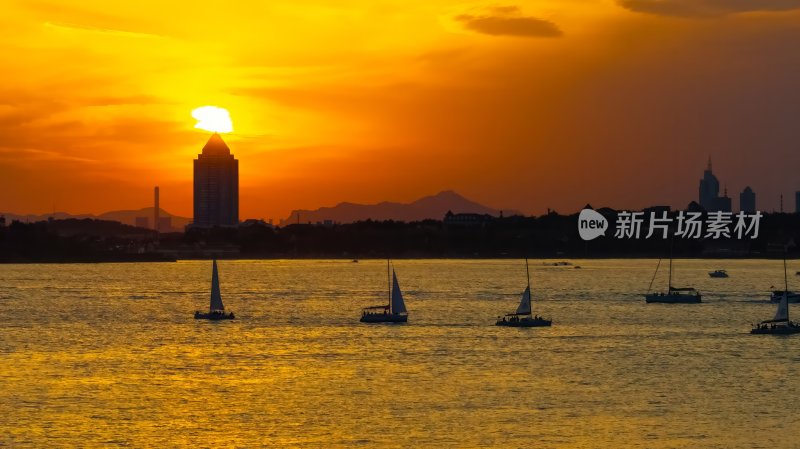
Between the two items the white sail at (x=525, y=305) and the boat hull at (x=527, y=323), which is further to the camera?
the white sail at (x=525, y=305)

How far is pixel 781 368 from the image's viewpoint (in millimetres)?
81500

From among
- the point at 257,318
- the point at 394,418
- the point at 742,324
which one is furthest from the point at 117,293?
the point at 394,418

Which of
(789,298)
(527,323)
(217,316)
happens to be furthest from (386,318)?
(789,298)

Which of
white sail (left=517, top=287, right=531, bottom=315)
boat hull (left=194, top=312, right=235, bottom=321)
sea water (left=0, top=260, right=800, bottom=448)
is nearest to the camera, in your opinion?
sea water (left=0, top=260, right=800, bottom=448)

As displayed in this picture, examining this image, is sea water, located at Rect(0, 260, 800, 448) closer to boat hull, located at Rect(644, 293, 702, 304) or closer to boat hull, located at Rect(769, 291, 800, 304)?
boat hull, located at Rect(644, 293, 702, 304)

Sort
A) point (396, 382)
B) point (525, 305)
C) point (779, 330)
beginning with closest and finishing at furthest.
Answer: point (396, 382)
point (779, 330)
point (525, 305)

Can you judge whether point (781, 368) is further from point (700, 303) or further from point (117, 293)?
point (117, 293)

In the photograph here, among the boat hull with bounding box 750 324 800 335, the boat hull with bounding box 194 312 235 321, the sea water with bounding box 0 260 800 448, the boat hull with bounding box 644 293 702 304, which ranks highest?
the boat hull with bounding box 644 293 702 304

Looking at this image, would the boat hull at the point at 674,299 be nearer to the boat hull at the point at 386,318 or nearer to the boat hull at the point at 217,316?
the boat hull at the point at 386,318

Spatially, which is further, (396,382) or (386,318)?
(386,318)

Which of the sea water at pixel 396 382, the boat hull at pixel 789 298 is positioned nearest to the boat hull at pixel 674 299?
the boat hull at pixel 789 298

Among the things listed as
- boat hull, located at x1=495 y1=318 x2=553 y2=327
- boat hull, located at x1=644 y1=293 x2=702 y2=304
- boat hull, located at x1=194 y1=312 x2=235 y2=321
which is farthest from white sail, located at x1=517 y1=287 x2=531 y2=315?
boat hull, located at x1=644 y1=293 x2=702 y2=304

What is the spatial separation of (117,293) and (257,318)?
74.4 m

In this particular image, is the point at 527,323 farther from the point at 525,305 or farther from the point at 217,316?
the point at 217,316
